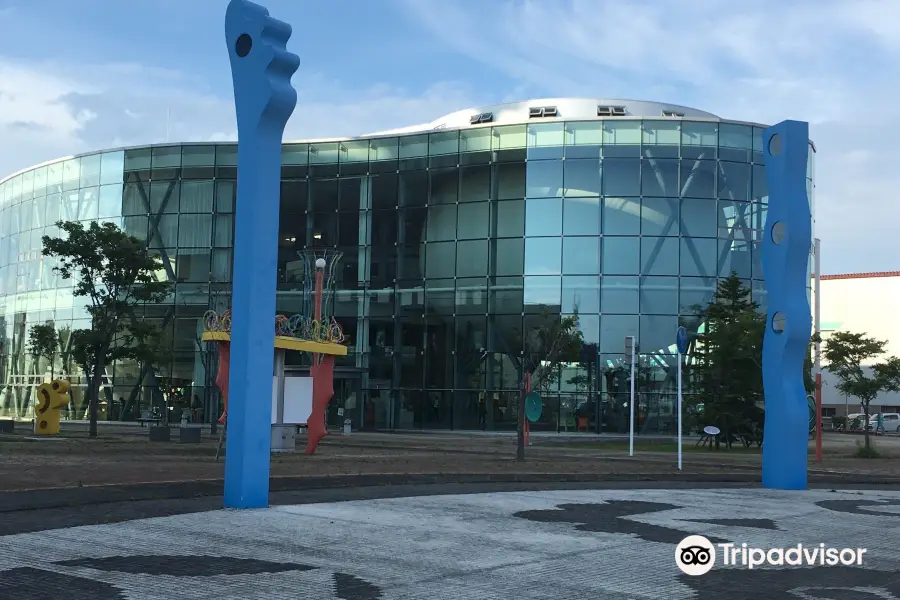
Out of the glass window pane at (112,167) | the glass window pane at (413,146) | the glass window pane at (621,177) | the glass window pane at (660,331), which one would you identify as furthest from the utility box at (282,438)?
the glass window pane at (112,167)

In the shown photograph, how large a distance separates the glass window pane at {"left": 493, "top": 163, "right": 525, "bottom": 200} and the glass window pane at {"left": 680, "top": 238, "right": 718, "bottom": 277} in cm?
831

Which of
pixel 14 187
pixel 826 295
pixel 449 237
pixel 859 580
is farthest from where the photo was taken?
pixel 826 295

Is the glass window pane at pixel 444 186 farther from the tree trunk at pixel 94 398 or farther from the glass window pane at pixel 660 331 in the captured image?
the tree trunk at pixel 94 398

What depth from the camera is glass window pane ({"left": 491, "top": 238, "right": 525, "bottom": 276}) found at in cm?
5044

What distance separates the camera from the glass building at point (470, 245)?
49.3 m

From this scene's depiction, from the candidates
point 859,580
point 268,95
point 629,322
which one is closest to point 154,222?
point 629,322

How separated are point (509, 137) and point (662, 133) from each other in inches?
295

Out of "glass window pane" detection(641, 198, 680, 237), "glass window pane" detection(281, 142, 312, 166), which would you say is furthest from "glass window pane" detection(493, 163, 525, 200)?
"glass window pane" detection(281, 142, 312, 166)

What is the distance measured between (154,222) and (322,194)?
10.1 metres

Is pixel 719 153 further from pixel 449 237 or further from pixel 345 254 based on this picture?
pixel 345 254

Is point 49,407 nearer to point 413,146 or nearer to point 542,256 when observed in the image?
point 542,256

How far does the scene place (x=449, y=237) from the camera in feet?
173

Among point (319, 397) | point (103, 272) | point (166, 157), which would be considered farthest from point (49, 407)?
point (166, 157)

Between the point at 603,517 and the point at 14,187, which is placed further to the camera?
the point at 14,187
